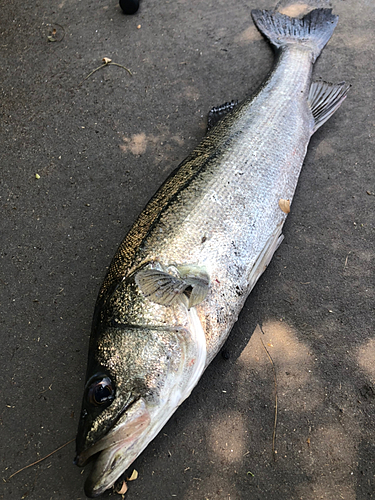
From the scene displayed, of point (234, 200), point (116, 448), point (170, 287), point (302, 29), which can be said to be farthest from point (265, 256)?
point (302, 29)

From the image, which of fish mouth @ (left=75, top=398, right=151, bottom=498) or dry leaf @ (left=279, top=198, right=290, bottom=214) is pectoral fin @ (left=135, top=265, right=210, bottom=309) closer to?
fish mouth @ (left=75, top=398, right=151, bottom=498)

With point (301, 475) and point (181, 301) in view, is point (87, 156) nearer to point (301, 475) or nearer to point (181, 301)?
point (181, 301)

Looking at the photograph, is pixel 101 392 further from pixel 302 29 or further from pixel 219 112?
pixel 302 29

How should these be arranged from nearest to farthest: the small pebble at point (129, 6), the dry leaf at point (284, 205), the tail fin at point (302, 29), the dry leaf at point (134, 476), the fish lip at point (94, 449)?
1. the fish lip at point (94, 449)
2. the dry leaf at point (134, 476)
3. the dry leaf at point (284, 205)
4. the tail fin at point (302, 29)
5. the small pebble at point (129, 6)

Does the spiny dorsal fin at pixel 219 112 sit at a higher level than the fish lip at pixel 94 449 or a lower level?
higher

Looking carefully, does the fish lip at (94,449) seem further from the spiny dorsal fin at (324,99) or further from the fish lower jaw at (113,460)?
the spiny dorsal fin at (324,99)

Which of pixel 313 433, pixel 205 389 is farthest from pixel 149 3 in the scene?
pixel 313 433

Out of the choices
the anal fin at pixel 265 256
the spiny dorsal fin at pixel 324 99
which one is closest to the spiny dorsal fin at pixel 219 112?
the spiny dorsal fin at pixel 324 99
